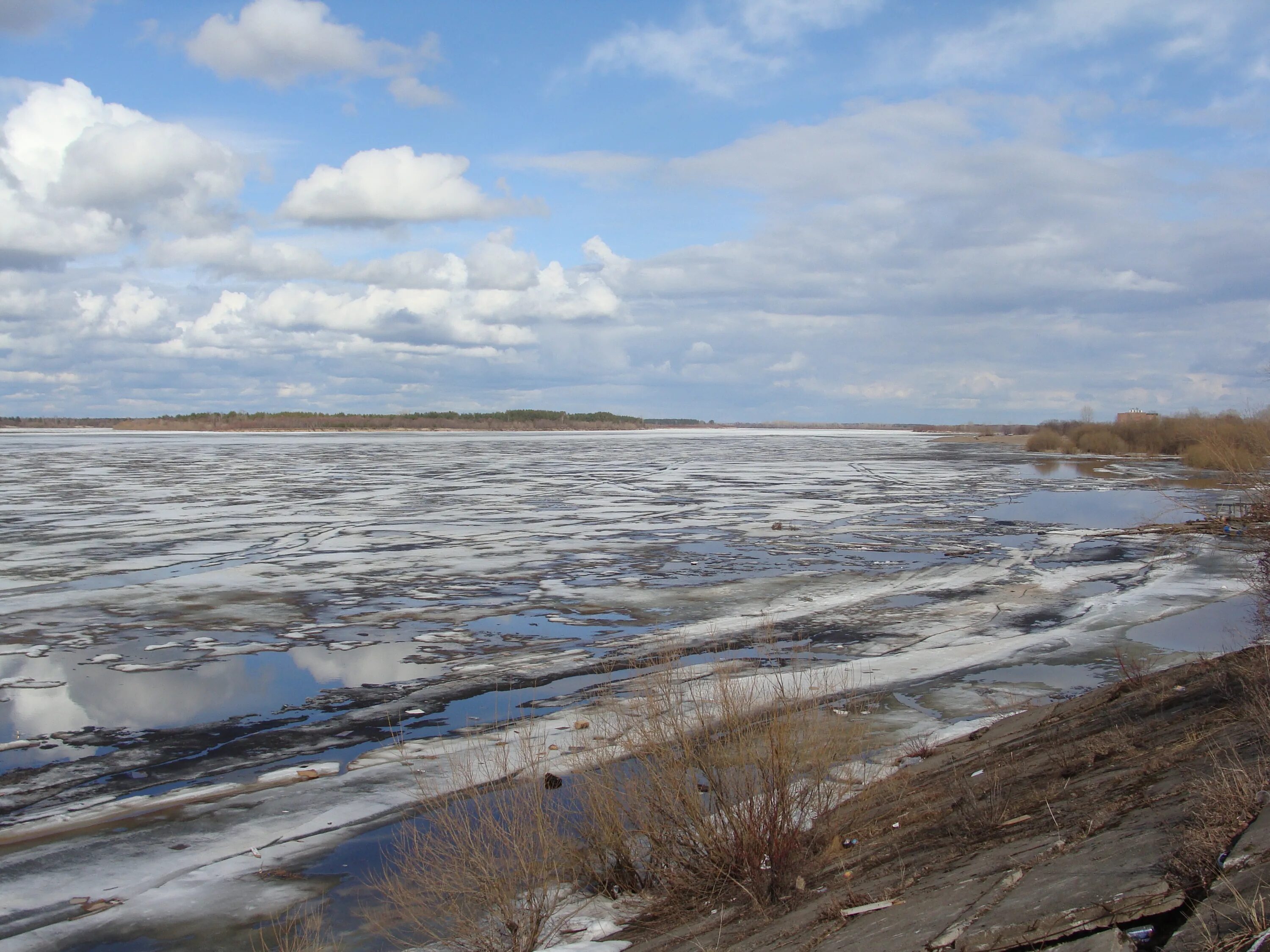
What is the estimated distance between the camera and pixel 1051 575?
49.7 feet

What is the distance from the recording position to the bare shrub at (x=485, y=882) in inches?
168

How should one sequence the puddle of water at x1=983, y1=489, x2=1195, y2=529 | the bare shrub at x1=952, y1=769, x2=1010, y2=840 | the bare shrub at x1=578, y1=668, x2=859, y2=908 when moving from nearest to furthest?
the bare shrub at x1=578, y1=668, x2=859, y2=908, the bare shrub at x1=952, y1=769, x2=1010, y2=840, the puddle of water at x1=983, y1=489, x2=1195, y2=529

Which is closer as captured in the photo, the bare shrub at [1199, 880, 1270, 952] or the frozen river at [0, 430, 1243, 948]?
the bare shrub at [1199, 880, 1270, 952]

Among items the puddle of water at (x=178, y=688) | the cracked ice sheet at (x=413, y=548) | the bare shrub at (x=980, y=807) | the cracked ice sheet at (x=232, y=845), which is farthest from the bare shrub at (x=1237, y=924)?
the cracked ice sheet at (x=413, y=548)

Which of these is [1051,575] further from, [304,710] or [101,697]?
[101,697]

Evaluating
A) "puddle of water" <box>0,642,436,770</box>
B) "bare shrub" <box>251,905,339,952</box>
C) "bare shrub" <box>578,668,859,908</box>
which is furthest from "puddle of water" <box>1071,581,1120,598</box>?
"bare shrub" <box>251,905,339,952</box>

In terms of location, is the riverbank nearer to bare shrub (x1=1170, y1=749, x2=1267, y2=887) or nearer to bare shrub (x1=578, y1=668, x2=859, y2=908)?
bare shrub (x1=1170, y1=749, x2=1267, y2=887)

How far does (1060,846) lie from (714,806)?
1.67 m

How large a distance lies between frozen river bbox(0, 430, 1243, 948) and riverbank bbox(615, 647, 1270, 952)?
206 cm

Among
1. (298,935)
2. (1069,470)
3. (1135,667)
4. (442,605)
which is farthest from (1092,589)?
(1069,470)

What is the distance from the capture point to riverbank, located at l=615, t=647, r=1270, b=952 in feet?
11.1

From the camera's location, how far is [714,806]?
16.3ft

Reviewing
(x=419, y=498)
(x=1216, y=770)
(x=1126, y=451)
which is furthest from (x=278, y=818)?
(x=1126, y=451)

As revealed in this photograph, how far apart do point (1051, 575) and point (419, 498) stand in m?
17.6
